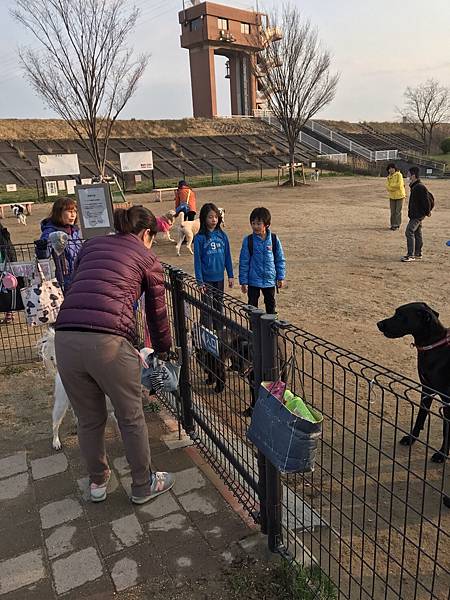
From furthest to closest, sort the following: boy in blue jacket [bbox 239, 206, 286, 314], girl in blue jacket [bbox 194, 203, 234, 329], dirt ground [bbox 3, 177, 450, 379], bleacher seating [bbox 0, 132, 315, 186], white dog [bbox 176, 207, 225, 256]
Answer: bleacher seating [bbox 0, 132, 315, 186] < white dog [bbox 176, 207, 225, 256] < dirt ground [bbox 3, 177, 450, 379] < girl in blue jacket [bbox 194, 203, 234, 329] < boy in blue jacket [bbox 239, 206, 286, 314]

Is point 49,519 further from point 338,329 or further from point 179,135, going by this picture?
point 179,135

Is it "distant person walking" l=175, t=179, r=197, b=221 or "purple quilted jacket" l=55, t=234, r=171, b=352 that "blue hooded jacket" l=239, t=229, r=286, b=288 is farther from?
"distant person walking" l=175, t=179, r=197, b=221

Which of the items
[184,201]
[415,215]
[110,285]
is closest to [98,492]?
[110,285]

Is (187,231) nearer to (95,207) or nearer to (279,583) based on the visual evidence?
(95,207)

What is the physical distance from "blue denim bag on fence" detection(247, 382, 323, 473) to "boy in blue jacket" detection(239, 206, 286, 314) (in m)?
3.03

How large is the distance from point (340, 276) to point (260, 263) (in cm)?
377

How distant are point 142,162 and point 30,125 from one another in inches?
551

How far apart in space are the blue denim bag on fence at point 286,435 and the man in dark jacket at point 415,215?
8001mm

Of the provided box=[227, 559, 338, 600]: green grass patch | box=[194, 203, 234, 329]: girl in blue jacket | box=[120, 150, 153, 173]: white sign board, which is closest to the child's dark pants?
box=[194, 203, 234, 329]: girl in blue jacket

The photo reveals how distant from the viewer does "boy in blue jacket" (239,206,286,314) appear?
4.94m

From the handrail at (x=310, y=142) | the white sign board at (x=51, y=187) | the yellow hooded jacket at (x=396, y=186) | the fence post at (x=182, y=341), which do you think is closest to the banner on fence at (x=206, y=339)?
the fence post at (x=182, y=341)

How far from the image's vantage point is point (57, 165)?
24.0 meters

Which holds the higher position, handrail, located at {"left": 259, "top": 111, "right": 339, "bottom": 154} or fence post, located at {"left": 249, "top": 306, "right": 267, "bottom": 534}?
handrail, located at {"left": 259, "top": 111, "right": 339, "bottom": 154}

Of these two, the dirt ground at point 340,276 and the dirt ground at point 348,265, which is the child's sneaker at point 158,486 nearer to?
the dirt ground at point 340,276
